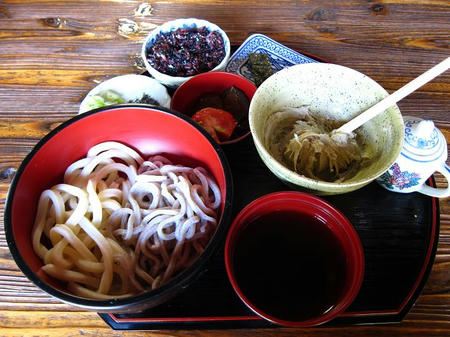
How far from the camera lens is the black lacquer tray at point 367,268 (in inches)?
38.2

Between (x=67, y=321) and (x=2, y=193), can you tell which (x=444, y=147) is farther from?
(x=2, y=193)

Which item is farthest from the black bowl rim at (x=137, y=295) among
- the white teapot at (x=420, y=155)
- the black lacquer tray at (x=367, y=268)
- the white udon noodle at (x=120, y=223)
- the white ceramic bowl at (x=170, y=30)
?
the white ceramic bowl at (x=170, y=30)

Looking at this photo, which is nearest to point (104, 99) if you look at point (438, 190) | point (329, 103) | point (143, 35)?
point (143, 35)

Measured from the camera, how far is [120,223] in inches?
41.1

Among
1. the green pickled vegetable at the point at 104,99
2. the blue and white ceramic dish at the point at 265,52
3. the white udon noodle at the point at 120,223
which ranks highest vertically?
the blue and white ceramic dish at the point at 265,52

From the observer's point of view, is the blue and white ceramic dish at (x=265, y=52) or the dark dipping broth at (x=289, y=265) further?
the blue and white ceramic dish at (x=265, y=52)

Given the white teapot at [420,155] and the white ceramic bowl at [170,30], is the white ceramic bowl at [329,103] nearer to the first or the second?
the white teapot at [420,155]

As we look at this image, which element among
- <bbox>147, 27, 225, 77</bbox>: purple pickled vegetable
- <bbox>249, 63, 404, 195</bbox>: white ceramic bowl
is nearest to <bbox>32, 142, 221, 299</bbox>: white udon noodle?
<bbox>249, 63, 404, 195</bbox>: white ceramic bowl

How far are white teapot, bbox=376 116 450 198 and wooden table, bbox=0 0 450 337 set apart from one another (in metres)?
0.27

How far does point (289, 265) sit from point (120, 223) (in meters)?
0.49

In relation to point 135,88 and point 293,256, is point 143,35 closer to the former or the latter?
point 135,88

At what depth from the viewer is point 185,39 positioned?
4.89 ft

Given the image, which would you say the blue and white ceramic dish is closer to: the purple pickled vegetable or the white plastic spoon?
the purple pickled vegetable

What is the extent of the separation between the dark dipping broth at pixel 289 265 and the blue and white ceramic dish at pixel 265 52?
27.6 inches
